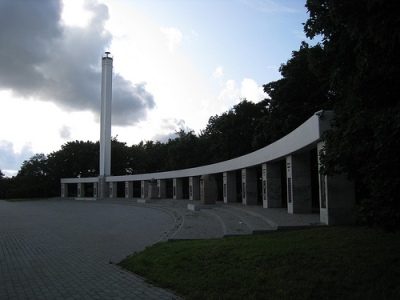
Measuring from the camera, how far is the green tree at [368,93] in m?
4.81

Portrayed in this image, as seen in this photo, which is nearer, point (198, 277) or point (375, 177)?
point (375, 177)

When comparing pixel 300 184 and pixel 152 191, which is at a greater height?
pixel 300 184

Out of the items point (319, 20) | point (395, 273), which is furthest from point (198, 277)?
point (319, 20)

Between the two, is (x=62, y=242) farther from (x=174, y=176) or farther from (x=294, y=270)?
(x=174, y=176)

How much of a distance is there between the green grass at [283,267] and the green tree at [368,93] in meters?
1.08

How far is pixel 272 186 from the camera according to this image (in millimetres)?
20000

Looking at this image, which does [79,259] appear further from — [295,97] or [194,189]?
[194,189]

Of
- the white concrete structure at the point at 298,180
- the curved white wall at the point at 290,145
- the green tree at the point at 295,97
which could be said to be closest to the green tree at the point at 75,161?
the curved white wall at the point at 290,145

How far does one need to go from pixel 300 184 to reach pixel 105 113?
42.0 m

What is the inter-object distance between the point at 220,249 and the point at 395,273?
3.69 m

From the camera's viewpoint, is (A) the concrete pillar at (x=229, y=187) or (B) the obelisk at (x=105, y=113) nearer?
(A) the concrete pillar at (x=229, y=187)

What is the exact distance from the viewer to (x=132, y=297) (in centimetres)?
584

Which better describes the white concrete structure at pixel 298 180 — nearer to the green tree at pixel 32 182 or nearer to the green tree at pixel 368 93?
the green tree at pixel 368 93

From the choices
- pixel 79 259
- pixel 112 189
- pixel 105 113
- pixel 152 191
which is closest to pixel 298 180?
pixel 79 259
